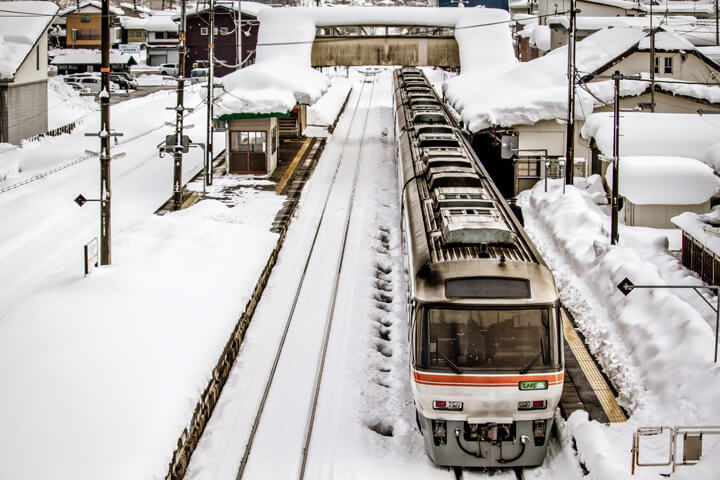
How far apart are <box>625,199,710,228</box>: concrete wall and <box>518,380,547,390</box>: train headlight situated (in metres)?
15.2

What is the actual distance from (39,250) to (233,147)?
10.0 meters

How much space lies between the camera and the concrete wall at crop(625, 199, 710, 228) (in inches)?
973

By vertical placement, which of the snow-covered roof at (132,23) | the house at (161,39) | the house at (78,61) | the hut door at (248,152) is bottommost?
the hut door at (248,152)

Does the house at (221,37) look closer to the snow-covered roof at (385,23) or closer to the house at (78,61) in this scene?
the house at (78,61)

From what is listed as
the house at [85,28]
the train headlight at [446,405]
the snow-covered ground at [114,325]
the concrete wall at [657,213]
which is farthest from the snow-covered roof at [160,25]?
the train headlight at [446,405]

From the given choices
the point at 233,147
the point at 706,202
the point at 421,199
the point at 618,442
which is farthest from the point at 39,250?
the point at 706,202

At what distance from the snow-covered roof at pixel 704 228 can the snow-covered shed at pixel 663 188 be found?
2810 millimetres

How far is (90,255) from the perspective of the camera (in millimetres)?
17156

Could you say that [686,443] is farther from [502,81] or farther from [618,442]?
[502,81]

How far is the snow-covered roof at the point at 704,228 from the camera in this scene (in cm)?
1902

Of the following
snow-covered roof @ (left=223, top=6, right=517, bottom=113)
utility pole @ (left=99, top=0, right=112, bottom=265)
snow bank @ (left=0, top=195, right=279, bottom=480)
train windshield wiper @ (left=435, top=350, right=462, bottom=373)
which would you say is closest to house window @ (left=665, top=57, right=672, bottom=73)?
snow-covered roof @ (left=223, top=6, right=517, bottom=113)

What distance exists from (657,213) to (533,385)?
15.7 m

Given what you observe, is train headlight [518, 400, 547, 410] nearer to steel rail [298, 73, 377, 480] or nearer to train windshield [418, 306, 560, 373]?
train windshield [418, 306, 560, 373]

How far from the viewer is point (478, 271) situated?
36.7 ft
